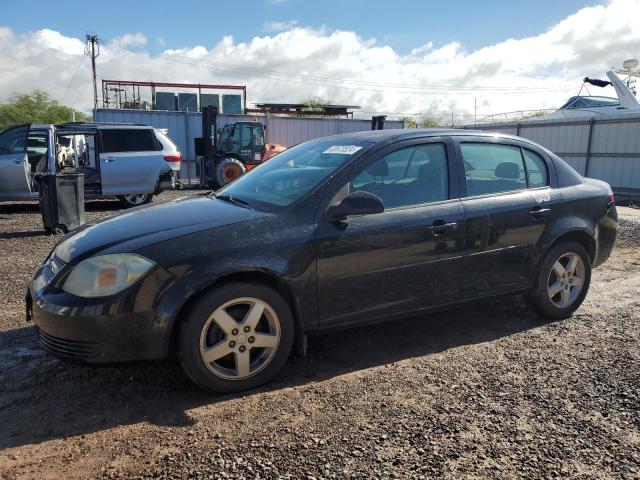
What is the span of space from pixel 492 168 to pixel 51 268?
338 centimetres

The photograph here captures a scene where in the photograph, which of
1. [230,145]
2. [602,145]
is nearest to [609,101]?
[602,145]

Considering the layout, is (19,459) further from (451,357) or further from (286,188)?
(451,357)

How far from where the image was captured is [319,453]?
2.55 m

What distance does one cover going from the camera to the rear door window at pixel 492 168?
4098 mm

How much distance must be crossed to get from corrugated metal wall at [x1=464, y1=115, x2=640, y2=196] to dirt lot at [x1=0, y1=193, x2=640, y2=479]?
1554 centimetres

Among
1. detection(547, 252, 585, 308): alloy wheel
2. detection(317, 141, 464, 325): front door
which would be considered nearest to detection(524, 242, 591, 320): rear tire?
detection(547, 252, 585, 308): alloy wheel

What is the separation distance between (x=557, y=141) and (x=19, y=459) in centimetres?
2125

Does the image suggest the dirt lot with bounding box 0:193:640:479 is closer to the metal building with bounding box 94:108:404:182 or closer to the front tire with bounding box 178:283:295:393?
the front tire with bounding box 178:283:295:393

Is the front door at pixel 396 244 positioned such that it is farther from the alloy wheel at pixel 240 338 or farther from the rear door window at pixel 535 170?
the rear door window at pixel 535 170

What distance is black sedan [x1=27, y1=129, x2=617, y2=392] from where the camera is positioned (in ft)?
9.62

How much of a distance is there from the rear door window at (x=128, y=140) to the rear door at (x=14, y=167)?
160 cm

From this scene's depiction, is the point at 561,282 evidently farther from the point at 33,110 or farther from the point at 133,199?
the point at 33,110

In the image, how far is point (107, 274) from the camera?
2922 millimetres

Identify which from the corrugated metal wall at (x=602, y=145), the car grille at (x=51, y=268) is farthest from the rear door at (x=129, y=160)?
the corrugated metal wall at (x=602, y=145)
